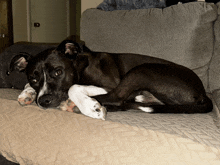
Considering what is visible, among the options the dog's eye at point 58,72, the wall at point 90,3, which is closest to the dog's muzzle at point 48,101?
the dog's eye at point 58,72

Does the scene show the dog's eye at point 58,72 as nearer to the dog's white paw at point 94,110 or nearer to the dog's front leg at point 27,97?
the dog's front leg at point 27,97

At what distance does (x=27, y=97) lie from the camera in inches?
90.5

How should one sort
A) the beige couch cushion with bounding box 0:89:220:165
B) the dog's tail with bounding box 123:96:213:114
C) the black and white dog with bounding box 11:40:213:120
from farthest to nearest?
1. the black and white dog with bounding box 11:40:213:120
2. the dog's tail with bounding box 123:96:213:114
3. the beige couch cushion with bounding box 0:89:220:165

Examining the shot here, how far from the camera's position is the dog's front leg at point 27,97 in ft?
7.27

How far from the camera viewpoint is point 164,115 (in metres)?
1.96

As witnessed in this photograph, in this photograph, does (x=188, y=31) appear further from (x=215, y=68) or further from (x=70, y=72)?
(x=70, y=72)

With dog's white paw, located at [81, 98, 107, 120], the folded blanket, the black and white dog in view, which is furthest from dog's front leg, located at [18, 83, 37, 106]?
the folded blanket

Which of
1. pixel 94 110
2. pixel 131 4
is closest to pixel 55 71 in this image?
pixel 94 110

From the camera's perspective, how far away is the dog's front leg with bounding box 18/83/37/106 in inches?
87.2

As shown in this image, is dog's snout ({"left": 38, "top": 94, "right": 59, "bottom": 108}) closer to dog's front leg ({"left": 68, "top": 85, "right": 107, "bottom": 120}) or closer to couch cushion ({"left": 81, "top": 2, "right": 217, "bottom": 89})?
dog's front leg ({"left": 68, "top": 85, "right": 107, "bottom": 120})

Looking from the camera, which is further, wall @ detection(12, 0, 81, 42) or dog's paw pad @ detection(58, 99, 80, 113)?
wall @ detection(12, 0, 81, 42)

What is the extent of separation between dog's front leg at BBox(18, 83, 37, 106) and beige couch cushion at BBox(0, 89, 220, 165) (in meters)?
0.11

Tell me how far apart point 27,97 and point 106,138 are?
3.68ft

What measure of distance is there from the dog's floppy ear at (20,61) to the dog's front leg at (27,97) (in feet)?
1.27
